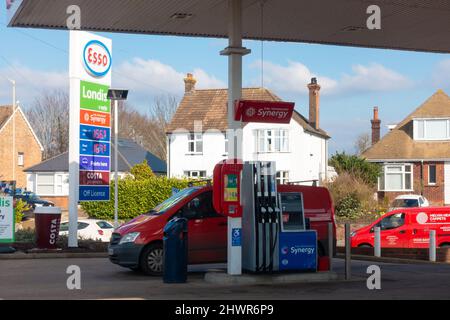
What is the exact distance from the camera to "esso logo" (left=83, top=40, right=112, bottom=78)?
71.4 ft

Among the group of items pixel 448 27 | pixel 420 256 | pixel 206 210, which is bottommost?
pixel 420 256

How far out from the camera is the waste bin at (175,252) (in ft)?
45.6

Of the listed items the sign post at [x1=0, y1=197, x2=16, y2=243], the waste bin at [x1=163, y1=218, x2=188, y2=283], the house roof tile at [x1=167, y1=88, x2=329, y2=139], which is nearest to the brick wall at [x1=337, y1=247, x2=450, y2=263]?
the sign post at [x1=0, y1=197, x2=16, y2=243]

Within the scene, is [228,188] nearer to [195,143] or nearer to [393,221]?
[393,221]

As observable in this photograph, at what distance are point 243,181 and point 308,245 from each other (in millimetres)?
1718

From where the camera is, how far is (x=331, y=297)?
40.2 ft

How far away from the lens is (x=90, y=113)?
72.0 ft

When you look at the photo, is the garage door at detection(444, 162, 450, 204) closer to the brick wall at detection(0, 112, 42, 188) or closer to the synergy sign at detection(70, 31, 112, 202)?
the synergy sign at detection(70, 31, 112, 202)

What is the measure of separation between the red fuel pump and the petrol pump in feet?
0.06

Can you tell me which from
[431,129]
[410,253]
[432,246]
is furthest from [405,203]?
[432,246]

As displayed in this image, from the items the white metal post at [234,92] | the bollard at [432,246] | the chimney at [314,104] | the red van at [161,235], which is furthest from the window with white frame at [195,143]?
A: the white metal post at [234,92]

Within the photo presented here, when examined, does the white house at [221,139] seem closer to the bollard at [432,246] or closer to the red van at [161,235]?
the bollard at [432,246]
